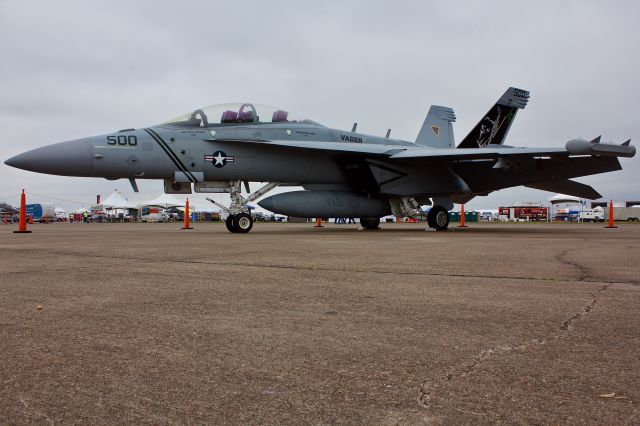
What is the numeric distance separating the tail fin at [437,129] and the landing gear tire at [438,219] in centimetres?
428

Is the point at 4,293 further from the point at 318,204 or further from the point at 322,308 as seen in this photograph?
the point at 318,204

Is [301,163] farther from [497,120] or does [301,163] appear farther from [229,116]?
[497,120]

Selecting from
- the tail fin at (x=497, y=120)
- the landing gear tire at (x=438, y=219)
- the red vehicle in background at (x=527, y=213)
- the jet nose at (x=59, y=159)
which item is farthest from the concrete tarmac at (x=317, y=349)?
the red vehicle in background at (x=527, y=213)

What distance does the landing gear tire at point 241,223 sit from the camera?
37.9 ft

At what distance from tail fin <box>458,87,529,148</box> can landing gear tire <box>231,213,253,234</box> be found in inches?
329

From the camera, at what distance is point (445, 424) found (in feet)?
4.21

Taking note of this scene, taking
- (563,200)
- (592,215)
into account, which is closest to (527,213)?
(563,200)

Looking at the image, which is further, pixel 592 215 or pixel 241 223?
pixel 592 215

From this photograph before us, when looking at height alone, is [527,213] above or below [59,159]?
below

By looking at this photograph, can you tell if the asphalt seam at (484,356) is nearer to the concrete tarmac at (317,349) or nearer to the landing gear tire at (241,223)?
the concrete tarmac at (317,349)

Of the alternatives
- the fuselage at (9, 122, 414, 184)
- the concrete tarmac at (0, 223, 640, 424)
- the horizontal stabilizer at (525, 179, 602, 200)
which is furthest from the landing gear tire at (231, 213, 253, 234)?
the horizontal stabilizer at (525, 179, 602, 200)

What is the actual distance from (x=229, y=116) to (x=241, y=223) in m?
2.55

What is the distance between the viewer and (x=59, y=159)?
9594 millimetres

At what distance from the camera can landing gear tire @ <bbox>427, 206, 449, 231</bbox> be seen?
45.6 ft
